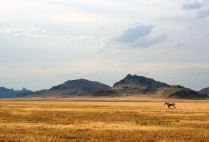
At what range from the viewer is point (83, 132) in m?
29.9

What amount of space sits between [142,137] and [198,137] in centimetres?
368

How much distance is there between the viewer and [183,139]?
2625 centimetres

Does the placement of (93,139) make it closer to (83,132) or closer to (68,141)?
(68,141)

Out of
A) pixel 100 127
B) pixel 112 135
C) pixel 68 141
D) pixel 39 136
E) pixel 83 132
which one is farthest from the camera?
pixel 100 127

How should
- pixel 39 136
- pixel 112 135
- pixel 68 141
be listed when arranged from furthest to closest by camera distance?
pixel 112 135, pixel 39 136, pixel 68 141

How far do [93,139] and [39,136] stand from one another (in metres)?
3.40

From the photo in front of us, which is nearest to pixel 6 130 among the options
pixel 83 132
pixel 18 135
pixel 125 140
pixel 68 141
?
pixel 18 135

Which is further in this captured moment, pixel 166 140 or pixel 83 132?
pixel 83 132

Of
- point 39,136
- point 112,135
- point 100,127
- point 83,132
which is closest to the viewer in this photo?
point 39,136

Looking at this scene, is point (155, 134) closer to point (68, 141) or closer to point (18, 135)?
point (68, 141)

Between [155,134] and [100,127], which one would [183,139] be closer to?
[155,134]

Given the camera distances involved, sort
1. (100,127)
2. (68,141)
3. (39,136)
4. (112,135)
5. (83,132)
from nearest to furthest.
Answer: (68,141) < (39,136) < (112,135) < (83,132) < (100,127)

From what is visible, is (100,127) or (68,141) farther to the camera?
(100,127)

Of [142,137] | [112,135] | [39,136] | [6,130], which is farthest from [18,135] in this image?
[142,137]
